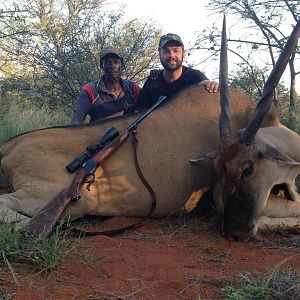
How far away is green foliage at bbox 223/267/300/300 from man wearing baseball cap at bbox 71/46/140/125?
362cm

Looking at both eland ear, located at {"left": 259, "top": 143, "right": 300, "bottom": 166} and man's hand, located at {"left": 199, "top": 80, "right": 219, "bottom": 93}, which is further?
man's hand, located at {"left": 199, "top": 80, "right": 219, "bottom": 93}

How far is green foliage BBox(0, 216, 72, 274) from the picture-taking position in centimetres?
244

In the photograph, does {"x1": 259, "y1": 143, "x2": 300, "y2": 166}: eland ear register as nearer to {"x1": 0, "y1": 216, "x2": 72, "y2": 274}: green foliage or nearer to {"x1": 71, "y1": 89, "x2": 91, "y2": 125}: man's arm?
{"x1": 0, "y1": 216, "x2": 72, "y2": 274}: green foliage

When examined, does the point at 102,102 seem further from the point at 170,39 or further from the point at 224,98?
the point at 224,98

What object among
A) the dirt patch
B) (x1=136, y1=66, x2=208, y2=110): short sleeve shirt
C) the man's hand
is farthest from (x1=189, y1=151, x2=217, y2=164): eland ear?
(x1=136, y1=66, x2=208, y2=110): short sleeve shirt

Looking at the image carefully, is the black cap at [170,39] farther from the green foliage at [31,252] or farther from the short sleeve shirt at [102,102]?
the green foliage at [31,252]

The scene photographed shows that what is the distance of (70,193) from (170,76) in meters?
2.37

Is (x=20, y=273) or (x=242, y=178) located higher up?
(x=242, y=178)

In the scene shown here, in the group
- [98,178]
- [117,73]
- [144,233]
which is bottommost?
[144,233]

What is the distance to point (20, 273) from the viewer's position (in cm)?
238

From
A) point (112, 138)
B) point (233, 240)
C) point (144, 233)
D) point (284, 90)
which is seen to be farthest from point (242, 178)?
point (284, 90)

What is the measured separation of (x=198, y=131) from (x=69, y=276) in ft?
6.25

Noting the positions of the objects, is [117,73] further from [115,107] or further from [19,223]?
[19,223]

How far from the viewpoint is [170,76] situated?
17.2 feet
